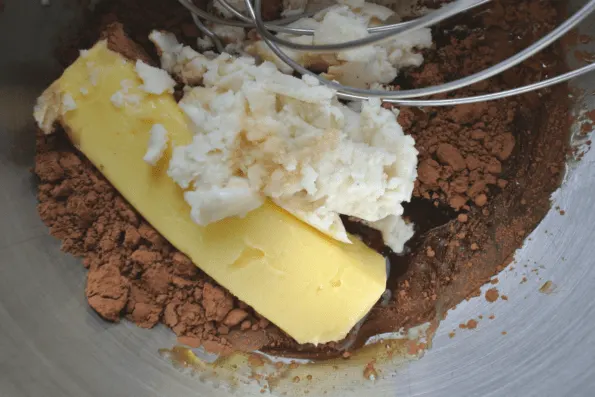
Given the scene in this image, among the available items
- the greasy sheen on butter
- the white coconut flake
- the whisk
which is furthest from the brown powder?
the white coconut flake

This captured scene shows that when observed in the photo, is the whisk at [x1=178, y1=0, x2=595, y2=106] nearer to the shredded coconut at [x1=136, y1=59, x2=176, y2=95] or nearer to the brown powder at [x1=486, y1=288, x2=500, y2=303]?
the shredded coconut at [x1=136, y1=59, x2=176, y2=95]

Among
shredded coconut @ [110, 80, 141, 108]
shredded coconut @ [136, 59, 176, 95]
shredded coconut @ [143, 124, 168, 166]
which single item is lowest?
shredded coconut @ [143, 124, 168, 166]

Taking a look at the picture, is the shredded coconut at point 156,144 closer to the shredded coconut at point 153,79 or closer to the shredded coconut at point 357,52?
the shredded coconut at point 153,79

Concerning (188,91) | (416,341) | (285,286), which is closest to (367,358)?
(416,341)

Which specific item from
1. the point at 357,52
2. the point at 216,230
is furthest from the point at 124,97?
the point at 357,52

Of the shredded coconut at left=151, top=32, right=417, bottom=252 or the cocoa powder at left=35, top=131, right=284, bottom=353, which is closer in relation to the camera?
the shredded coconut at left=151, top=32, right=417, bottom=252

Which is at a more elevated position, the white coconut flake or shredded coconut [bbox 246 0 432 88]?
shredded coconut [bbox 246 0 432 88]

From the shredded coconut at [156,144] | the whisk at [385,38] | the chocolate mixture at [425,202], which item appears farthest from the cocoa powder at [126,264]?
the whisk at [385,38]
